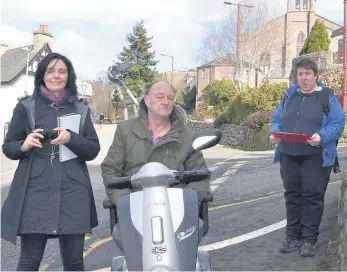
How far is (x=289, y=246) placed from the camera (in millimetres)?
4613

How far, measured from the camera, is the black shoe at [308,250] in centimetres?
441

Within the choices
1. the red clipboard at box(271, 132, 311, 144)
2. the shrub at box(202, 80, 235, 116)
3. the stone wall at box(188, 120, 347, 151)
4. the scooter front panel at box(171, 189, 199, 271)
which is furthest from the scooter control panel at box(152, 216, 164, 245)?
the shrub at box(202, 80, 235, 116)

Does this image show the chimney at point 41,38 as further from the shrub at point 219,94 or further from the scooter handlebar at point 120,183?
the scooter handlebar at point 120,183

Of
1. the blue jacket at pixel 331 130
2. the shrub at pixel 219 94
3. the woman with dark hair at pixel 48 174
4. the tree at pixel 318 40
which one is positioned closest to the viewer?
the woman with dark hair at pixel 48 174

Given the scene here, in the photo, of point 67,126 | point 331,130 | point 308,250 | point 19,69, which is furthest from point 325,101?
point 19,69

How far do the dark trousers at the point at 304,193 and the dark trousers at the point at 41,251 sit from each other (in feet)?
7.26

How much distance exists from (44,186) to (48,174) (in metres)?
0.09

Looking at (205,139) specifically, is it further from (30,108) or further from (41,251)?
(41,251)

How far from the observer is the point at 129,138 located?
121 inches

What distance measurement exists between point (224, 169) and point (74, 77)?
8.81m

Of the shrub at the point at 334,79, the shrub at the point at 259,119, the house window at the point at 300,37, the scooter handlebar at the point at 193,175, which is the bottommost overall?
the shrub at the point at 259,119

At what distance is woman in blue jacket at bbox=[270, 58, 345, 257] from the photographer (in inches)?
170

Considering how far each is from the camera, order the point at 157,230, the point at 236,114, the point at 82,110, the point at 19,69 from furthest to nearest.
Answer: the point at 19,69, the point at 236,114, the point at 82,110, the point at 157,230

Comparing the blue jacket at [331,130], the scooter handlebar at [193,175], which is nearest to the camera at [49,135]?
the scooter handlebar at [193,175]
